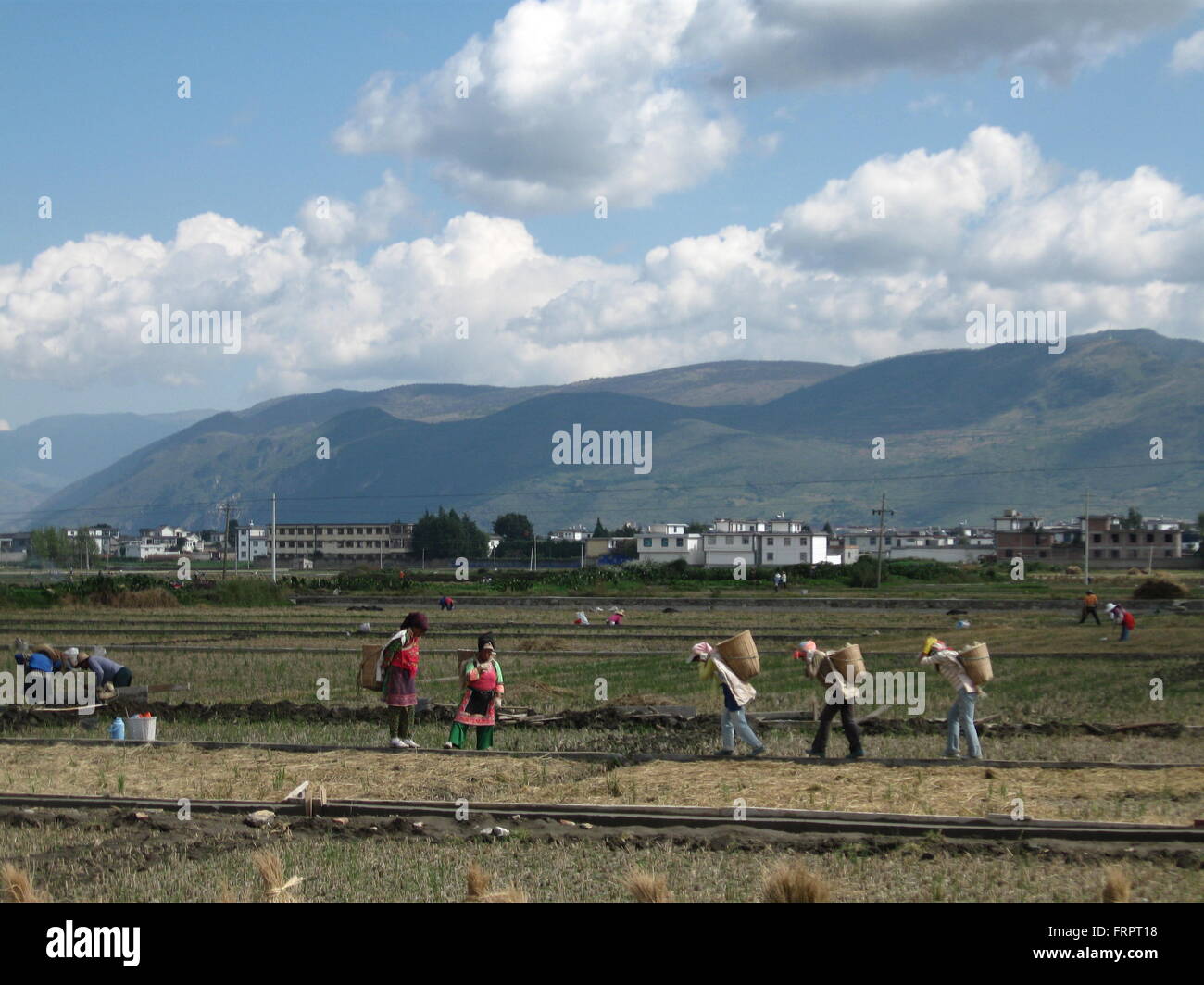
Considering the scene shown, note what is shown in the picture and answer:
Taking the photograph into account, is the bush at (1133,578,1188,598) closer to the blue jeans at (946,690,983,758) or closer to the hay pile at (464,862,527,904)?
the blue jeans at (946,690,983,758)

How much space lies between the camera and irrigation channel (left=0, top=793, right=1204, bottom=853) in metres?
11.7

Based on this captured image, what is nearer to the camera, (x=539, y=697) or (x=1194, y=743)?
(x=1194, y=743)

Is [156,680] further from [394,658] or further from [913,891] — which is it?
[913,891]

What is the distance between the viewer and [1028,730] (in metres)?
19.4

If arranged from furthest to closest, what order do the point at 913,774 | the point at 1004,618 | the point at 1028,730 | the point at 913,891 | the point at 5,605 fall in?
the point at 5,605, the point at 1004,618, the point at 1028,730, the point at 913,774, the point at 913,891

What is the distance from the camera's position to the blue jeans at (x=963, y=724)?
643 inches

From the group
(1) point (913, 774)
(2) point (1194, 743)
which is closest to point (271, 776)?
(1) point (913, 774)

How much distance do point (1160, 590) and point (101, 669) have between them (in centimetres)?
5579

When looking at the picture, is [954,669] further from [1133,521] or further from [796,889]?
[1133,521]

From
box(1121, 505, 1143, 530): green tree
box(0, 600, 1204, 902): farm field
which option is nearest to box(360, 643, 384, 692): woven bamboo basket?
box(0, 600, 1204, 902): farm field

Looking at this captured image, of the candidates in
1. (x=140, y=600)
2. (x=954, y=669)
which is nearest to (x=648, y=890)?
(x=954, y=669)

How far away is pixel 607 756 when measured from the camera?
16500 mm
